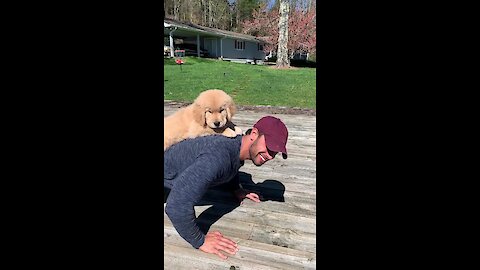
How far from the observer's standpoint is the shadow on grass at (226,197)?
8.32ft

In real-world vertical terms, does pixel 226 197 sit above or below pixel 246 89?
below

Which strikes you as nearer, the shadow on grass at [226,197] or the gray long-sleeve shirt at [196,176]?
the gray long-sleeve shirt at [196,176]

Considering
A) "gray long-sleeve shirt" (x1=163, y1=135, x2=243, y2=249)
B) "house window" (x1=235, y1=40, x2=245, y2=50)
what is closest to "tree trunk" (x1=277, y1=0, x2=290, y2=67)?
"house window" (x1=235, y1=40, x2=245, y2=50)

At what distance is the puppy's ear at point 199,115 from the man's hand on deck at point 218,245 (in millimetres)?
1508

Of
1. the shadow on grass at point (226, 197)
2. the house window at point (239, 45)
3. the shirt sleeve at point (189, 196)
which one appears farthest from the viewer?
the house window at point (239, 45)

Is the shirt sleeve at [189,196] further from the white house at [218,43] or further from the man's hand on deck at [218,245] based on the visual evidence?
the white house at [218,43]

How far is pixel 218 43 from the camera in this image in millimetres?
31203

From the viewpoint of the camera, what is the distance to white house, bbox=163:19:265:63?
26719mm

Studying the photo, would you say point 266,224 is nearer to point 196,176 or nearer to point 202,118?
point 196,176

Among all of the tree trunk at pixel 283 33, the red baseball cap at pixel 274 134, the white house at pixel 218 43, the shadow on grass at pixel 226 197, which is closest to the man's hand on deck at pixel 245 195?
the shadow on grass at pixel 226 197

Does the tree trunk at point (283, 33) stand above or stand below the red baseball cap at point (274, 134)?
above

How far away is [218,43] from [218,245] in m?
30.6

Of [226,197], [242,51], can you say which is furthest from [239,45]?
[226,197]
